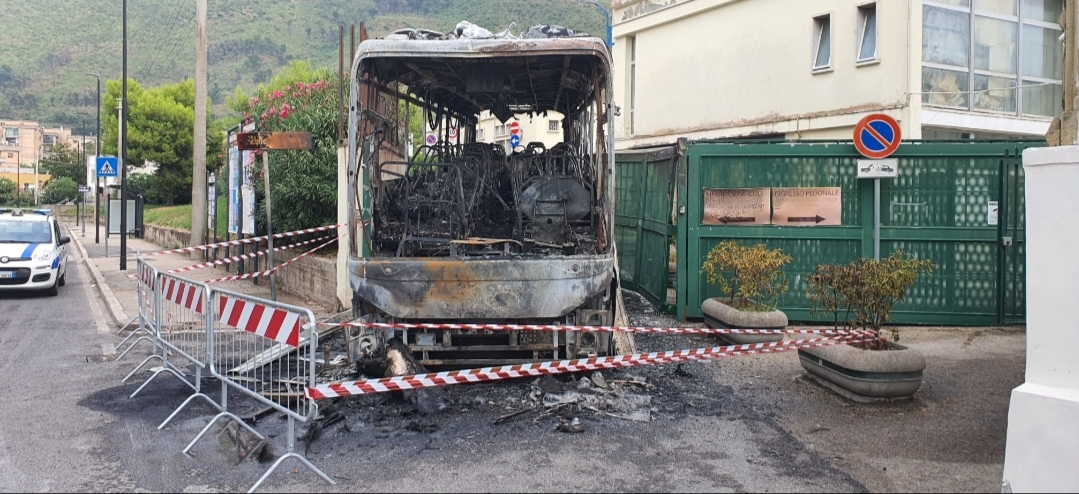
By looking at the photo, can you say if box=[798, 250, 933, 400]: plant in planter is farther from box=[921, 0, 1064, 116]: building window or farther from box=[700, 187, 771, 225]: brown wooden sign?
box=[921, 0, 1064, 116]: building window

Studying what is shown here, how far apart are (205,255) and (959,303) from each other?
59.8 feet

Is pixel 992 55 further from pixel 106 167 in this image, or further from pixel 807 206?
pixel 106 167

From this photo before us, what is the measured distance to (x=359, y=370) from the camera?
7.18 metres

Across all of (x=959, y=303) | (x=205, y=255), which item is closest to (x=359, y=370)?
(x=959, y=303)

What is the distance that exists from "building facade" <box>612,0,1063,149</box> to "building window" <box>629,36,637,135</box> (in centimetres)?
189

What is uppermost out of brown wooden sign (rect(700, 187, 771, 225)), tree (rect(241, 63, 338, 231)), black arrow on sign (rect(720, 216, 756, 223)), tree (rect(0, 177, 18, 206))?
tree (rect(0, 177, 18, 206))

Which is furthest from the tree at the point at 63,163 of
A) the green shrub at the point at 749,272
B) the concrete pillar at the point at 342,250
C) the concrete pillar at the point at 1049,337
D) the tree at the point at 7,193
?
the concrete pillar at the point at 1049,337

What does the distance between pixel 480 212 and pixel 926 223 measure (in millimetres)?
5501

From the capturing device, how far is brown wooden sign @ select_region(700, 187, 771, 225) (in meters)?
10.4

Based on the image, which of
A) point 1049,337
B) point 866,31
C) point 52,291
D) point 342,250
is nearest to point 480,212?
point 342,250

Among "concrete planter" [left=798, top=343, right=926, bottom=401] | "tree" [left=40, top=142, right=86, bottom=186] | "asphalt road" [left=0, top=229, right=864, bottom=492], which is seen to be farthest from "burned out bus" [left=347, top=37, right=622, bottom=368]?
"tree" [left=40, top=142, right=86, bottom=186]

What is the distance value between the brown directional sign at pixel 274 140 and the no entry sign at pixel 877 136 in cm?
652

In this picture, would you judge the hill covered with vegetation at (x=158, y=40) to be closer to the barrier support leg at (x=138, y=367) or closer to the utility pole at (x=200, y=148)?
the utility pole at (x=200, y=148)

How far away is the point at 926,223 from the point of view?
10.3 meters
